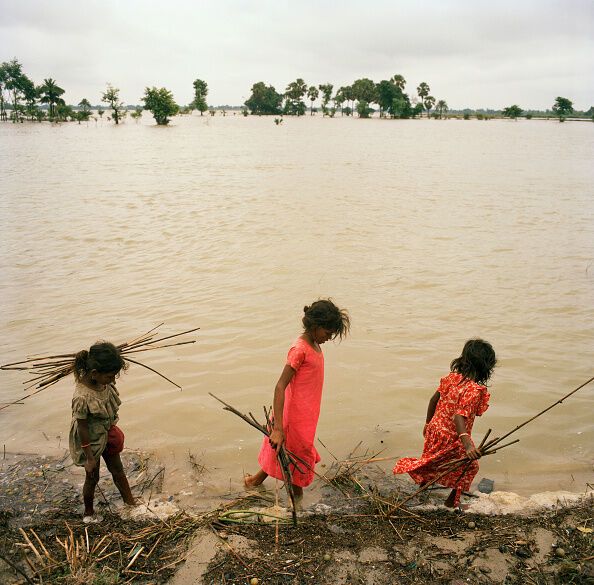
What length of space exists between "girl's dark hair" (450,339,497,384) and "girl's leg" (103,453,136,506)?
6.10 ft

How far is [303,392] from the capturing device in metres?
2.67

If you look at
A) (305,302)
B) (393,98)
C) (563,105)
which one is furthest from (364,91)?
(305,302)

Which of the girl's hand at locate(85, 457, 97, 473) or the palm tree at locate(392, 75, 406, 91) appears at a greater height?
the palm tree at locate(392, 75, 406, 91)

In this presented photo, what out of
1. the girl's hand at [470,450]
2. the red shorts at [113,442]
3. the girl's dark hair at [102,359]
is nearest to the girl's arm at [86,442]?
the red shorts at [113,442]

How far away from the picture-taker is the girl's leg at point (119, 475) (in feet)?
8.73

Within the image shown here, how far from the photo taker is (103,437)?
2.54m

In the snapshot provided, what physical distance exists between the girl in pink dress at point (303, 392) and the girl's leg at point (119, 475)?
0.73 meters

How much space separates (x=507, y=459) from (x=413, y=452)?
618 millimetres

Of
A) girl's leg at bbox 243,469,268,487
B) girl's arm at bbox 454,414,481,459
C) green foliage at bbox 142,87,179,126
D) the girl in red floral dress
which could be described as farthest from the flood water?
green foliage at bbox 142,87,179,126

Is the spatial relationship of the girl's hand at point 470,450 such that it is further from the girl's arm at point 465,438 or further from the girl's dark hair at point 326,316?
the girl's dark hair at point 326,316

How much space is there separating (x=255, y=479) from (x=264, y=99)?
331 feet

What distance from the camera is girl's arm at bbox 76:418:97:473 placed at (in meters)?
2.45

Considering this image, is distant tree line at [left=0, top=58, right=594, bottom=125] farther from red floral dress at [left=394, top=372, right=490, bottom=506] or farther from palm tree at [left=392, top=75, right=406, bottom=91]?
red floral dress at [left=394, top=372, right=490, bottom=506]

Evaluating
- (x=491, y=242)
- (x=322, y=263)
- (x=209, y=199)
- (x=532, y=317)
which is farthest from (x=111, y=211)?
(x=532, y=317)
